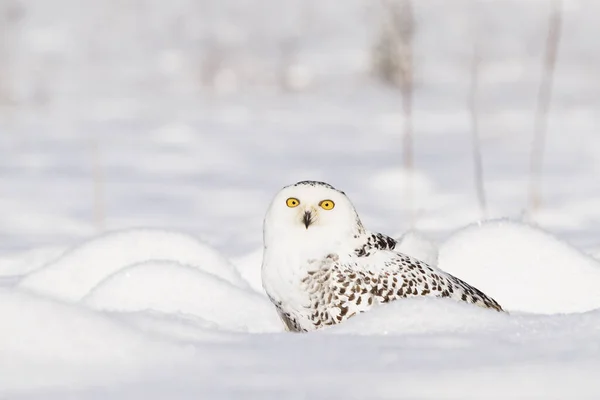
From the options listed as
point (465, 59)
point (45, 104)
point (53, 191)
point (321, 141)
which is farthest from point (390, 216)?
point (465, 59)

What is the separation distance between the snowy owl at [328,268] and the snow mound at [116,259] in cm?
65

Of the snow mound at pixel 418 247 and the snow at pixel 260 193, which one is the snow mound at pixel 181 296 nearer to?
the snow at pixel 260 193

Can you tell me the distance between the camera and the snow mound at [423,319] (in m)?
1.91

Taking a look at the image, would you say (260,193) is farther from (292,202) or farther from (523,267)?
(292,202)

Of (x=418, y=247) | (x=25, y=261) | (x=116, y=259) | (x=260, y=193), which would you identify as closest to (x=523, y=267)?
(x=418, y=247)

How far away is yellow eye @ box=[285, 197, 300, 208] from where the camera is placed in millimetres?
2752

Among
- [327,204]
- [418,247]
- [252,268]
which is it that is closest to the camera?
[327,204]

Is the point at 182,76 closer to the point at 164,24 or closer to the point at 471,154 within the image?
the point at 164,24

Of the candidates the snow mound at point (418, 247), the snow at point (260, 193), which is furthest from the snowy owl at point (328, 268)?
the snow mound at point (418, 247)

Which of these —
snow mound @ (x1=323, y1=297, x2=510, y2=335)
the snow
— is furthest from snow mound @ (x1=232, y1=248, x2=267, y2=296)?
snow mound @ (x1=323, y1=297, x2=510, y2=335)

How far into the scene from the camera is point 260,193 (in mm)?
7641

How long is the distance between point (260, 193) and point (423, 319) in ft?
18.7

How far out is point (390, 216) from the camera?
6.67 metres

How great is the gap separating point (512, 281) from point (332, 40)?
1537cm
